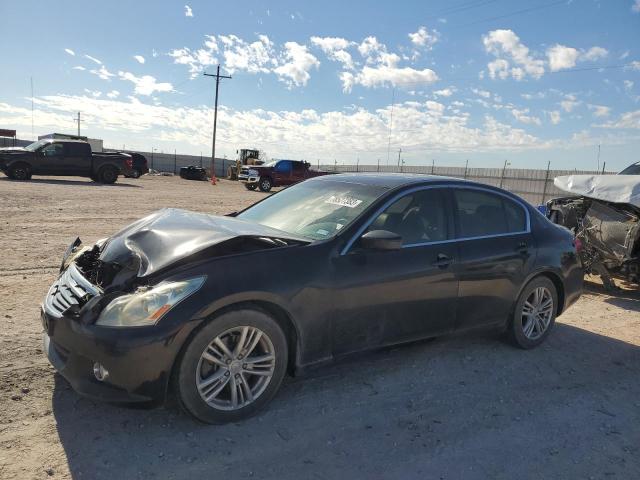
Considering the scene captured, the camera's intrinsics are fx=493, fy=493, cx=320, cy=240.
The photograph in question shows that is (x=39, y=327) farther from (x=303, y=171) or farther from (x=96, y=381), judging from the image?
(x=303, y=171)

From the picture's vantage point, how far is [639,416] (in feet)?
12.2

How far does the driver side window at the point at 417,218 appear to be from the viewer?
3.95 meters

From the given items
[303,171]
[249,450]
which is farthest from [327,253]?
[303,171]

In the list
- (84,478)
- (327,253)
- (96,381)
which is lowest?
(84,478)

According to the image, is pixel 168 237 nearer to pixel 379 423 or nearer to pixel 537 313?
pixel 379 423

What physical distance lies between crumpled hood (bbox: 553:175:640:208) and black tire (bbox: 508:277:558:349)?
325 cm

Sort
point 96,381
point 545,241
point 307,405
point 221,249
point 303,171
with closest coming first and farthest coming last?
point 96,381 < point 221,249 < point 307,405 < point 545,241 < point 303,171

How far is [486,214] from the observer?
463 centimetres

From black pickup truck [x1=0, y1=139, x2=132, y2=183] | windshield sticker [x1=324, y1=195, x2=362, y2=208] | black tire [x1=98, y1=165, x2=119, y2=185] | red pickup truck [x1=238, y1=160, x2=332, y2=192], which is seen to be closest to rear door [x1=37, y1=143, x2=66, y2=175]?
black pickup truck [x1=0, y1=139, x2=132, y2=183]

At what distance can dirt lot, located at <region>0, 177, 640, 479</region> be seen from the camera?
278cm

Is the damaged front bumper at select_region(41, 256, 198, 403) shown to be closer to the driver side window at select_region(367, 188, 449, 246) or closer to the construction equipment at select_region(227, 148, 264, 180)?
the driver side window at select_region(367, 188, 449, 246)

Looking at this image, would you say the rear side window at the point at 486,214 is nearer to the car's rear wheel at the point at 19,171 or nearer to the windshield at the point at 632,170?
the windshield at the point at 632,170

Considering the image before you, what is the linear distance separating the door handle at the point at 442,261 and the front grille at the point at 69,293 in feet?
8.36

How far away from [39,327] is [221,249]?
234 centimetres
